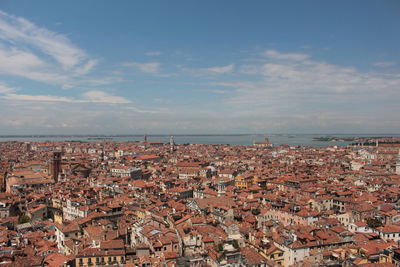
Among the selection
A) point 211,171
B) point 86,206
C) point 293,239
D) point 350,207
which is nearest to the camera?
point 293,239

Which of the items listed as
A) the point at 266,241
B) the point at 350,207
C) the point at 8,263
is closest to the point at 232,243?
the point at 266,241

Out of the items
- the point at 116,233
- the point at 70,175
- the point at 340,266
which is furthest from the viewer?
the point at 70,175

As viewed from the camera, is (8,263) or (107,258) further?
(107,258)

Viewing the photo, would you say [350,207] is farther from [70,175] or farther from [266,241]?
[70,175]

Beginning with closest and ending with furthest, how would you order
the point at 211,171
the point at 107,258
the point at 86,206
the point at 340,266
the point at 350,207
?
the point at 340,266 < the point at 107,258 < the point at 86,206 < the point at 350,207 < the point at 211,171

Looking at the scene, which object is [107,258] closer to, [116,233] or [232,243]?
[116,233]

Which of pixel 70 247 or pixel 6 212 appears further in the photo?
pixel 6 212

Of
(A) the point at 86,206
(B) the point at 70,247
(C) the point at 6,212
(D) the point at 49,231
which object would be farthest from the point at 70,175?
(B) the point at 70,247

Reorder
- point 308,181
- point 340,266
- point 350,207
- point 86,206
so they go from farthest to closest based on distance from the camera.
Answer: point 308,181, point 350,207, point 86,206, point 340,266
